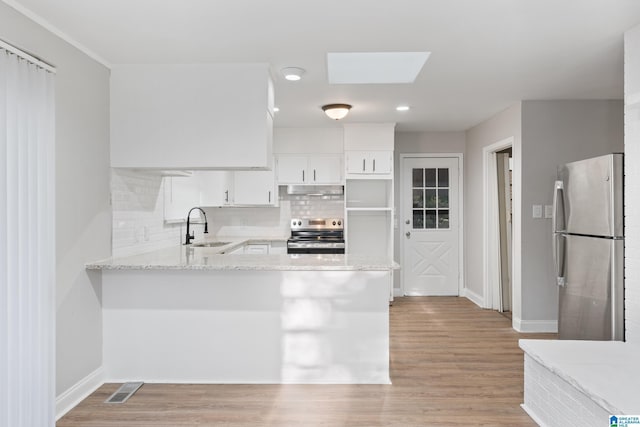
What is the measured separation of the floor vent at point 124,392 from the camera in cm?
283

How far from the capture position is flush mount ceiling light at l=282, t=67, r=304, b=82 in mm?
3285

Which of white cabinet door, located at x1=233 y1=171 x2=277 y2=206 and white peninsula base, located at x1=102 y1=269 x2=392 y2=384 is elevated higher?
white cabinet door, located at x1=233 y1=171 x2=277 y2=206

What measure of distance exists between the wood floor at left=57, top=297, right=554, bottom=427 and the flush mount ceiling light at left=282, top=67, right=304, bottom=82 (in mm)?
2326

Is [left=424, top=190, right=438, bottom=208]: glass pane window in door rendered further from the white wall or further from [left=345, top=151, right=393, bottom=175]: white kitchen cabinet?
the white wall

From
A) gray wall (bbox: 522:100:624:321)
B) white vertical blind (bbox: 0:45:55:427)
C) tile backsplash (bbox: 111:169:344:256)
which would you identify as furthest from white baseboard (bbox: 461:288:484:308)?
white vertical blind (bbox: 0:45:55:427)

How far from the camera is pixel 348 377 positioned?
10.2 feet

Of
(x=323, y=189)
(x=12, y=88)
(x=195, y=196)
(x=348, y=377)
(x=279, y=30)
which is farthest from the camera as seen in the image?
(x=323, y=189)

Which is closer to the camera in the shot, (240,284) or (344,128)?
(240,284)

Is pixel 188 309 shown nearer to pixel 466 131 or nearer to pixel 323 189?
pixel 323 189

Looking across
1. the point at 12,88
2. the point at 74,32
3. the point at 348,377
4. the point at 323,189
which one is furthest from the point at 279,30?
the point at 323,189

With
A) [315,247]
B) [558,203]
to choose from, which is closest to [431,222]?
[315,247]

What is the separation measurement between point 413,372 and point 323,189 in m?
3.02

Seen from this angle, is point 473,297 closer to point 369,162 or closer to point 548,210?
point 548,210

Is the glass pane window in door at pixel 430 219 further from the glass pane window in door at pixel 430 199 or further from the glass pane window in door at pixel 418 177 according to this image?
the glass pane window in door at pixel 418 177
